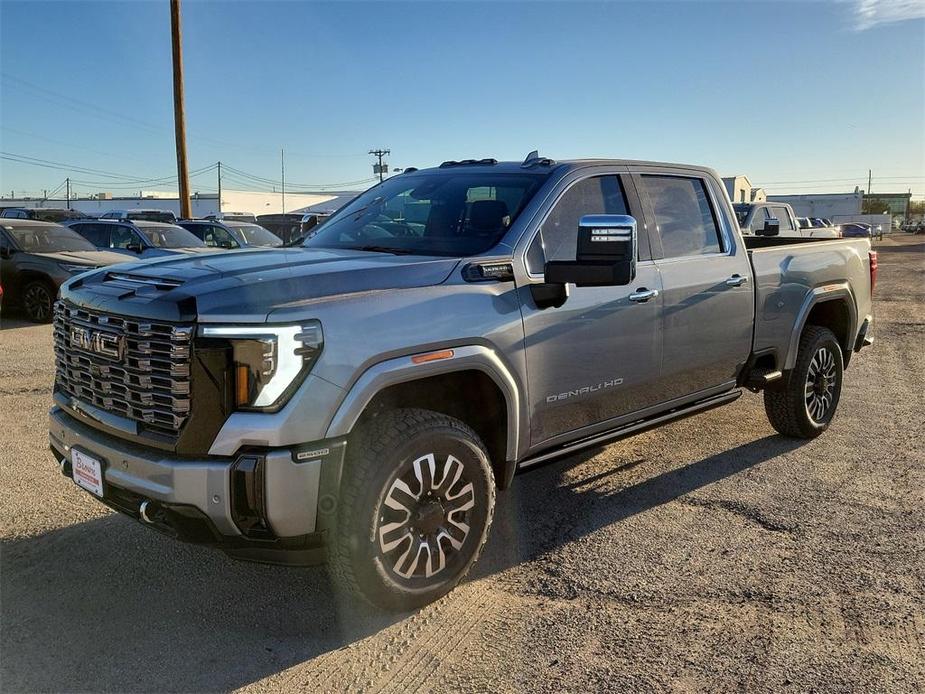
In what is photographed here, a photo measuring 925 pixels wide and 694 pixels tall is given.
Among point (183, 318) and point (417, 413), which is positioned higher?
point (183, 318)

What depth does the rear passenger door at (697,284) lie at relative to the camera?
4609mm

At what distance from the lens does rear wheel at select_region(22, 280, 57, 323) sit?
11688mm

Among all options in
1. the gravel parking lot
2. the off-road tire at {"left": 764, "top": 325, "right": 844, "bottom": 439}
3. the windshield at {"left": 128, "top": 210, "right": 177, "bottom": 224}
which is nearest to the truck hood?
the gravel parking lot

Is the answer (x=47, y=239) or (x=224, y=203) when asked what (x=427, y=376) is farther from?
(x=224, y=203)

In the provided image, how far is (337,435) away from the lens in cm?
297

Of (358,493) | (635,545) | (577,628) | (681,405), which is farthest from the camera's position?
(681,405)

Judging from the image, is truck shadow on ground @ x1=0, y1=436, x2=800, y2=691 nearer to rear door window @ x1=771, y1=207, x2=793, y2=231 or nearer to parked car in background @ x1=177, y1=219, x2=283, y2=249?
parked car in background @ x1=177, y1=219, x2=283, y2=249

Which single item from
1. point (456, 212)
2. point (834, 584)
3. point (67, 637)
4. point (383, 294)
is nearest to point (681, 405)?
point (834, 584)

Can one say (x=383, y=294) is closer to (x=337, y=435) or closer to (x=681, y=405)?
(x=337, y=435)

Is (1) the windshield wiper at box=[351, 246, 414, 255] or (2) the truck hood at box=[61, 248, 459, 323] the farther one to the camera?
(1) the windshield wiper at box=[351, 246, 414, 255]

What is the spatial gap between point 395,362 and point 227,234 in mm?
14761

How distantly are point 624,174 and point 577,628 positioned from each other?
2.60 metres

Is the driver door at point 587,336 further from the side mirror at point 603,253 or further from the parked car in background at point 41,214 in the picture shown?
the parked car in background at point 41,214

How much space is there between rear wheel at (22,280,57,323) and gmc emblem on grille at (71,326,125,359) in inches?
371
